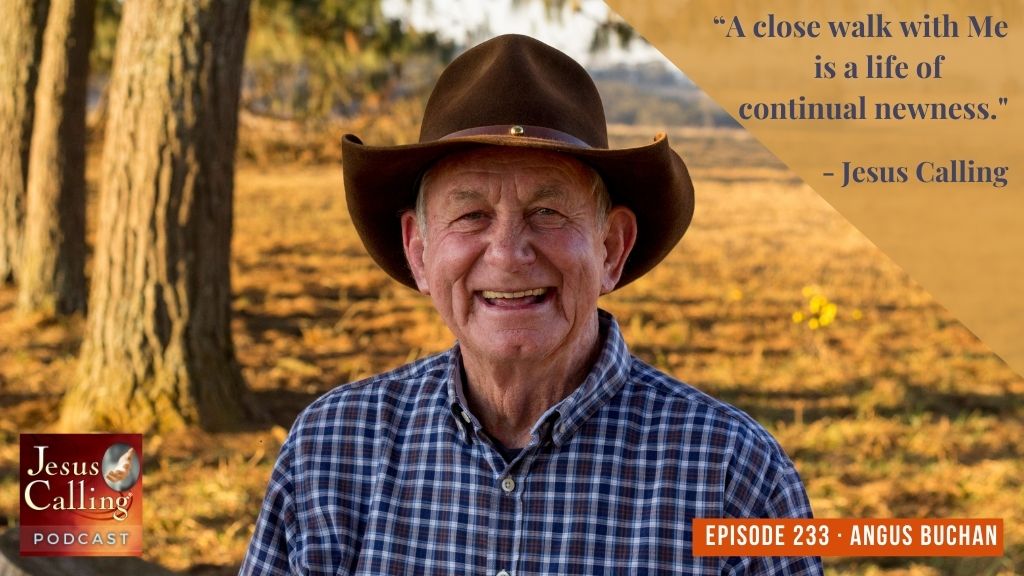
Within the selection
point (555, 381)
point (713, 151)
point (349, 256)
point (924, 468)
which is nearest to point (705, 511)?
point (555, 381)

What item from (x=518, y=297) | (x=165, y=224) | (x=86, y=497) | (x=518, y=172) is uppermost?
(x=165, y=224)

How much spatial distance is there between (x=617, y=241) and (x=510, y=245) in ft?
0.89

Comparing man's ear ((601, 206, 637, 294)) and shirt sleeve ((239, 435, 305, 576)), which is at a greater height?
man's ear ((601, 206, 637, 294))

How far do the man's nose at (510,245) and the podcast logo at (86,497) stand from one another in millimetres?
1593

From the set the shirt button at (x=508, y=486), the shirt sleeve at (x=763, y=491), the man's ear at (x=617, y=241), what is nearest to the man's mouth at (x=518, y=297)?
the man's ear at (x=617, y=241)

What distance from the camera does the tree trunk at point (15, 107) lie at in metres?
8.02

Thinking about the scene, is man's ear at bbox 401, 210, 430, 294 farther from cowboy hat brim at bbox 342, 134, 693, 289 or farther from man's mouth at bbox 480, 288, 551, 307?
man's mouth at bbox 480, 288, 551, 307

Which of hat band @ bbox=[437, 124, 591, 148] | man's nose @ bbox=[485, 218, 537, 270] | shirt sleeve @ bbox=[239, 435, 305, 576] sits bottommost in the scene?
shirt sleeve @ bbox=[239, 435, 305, 576]

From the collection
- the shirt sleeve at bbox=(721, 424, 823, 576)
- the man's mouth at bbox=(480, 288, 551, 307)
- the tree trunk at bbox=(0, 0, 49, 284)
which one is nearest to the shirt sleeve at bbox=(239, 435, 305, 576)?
the man's mouth at bbox=(480, 288, 551, 307)

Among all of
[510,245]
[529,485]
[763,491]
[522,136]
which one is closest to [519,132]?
[522,136]

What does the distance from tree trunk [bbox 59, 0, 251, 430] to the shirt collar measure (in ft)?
11.1

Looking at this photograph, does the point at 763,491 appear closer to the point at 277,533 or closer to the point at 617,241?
the point at 617,241

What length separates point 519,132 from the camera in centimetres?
189

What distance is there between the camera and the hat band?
1.89 meters
